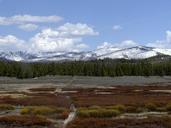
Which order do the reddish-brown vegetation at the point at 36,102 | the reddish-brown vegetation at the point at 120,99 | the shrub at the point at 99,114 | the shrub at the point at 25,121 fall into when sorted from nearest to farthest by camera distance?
the shrub at the point at 25,121
the shrub at the point at 99,114
the reddish-brown vegetation at the point at 120,99
the reddish-brown vegetation at the point at 36,102

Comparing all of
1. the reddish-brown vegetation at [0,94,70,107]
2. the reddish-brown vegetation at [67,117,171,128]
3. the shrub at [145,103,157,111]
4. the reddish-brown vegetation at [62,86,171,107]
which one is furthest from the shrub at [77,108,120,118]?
the reddish-brown vegetation at [0,94,70,107]

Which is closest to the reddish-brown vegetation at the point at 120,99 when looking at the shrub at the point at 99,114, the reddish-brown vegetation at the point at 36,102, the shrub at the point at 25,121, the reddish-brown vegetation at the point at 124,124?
the reddish-brown vegetation at the point at 36,102

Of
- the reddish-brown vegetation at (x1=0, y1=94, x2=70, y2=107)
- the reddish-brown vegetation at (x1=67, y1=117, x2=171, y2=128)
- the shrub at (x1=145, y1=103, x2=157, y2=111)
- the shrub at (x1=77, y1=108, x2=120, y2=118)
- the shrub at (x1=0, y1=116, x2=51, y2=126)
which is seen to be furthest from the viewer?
the reddish-brown vegetation at (x1=0, y1=94, x2=70, y2=107)

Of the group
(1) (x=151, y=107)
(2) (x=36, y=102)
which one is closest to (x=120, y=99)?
(2) (x=36, y=102)

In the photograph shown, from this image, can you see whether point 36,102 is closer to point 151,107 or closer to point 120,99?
point 120,99

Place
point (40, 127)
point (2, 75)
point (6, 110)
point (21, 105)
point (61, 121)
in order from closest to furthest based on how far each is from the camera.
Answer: point (40, 127) → point (61, 121) → point (6, 110) → point (21, 105) → point (2, 75)

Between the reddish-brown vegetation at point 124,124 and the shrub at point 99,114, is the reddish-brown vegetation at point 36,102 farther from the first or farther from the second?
the reddish-brown vegetation at point 124,124

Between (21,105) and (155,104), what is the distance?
1763 cm

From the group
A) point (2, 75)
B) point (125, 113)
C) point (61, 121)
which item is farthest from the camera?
point (2, 75)

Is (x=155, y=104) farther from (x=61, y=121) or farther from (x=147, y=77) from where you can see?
(x=147, y=77)

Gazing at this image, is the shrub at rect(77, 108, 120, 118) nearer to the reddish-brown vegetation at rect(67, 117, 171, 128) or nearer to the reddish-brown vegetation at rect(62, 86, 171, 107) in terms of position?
the reddish-brown vegetation at rect(67, 117, 171, 128)

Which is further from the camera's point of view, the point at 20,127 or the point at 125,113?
the point at 125,113

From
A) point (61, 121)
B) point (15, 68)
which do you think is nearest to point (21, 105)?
point (61, 121)

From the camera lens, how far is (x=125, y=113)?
46.7 meters
